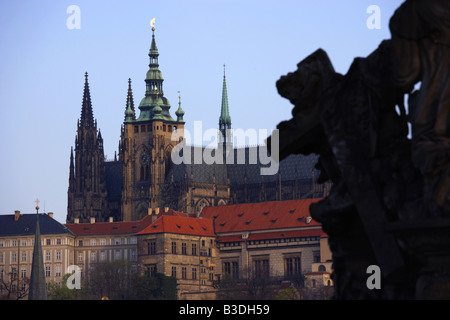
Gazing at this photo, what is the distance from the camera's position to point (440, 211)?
12.7m

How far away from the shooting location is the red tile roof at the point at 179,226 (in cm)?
17588

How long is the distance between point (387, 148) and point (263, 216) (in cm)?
17143

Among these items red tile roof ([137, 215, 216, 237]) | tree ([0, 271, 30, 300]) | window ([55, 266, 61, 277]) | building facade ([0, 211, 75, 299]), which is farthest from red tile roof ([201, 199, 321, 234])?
tree ([0, 271, 30, 300])

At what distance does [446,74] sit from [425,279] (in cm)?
182

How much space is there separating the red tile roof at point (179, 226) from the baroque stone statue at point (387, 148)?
528ft

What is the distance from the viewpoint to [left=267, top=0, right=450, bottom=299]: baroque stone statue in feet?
42.5

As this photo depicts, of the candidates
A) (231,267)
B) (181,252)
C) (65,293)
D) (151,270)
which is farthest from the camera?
(231,267)

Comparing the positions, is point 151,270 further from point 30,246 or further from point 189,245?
point 30,246

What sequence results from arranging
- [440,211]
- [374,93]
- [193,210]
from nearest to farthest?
[440,211] < [374,93] < [193,210]

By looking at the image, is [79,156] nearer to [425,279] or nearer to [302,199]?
[302,199]

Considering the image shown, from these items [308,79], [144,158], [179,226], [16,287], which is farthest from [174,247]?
[308,79]

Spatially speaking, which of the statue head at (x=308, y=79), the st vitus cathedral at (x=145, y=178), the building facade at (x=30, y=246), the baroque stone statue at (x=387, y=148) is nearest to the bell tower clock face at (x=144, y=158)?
the st vitus cathedral at (x=145, y=178)

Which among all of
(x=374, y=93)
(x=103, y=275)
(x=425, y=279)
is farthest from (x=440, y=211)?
(x=103, y=275)

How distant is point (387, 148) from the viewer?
1388cm
